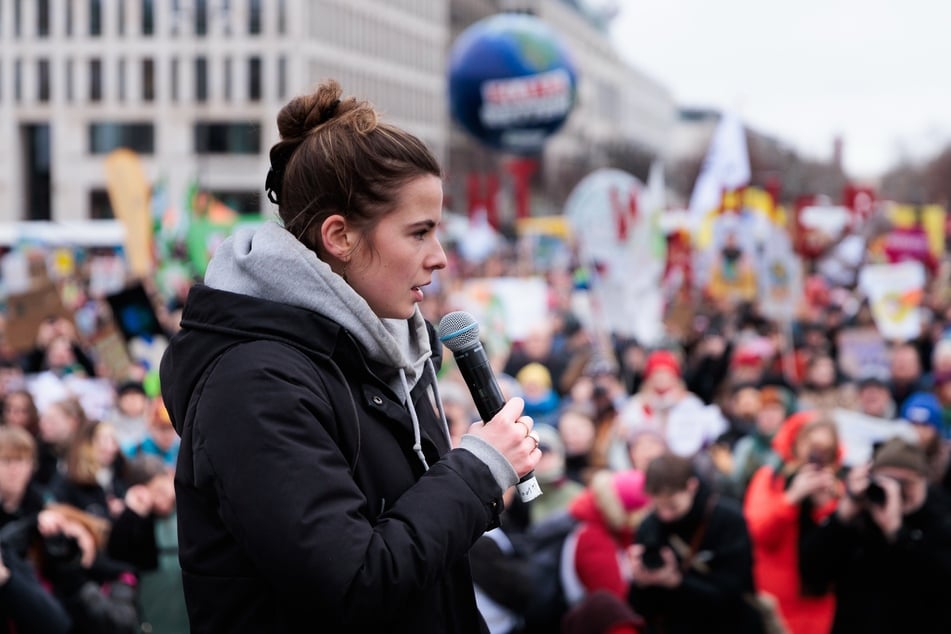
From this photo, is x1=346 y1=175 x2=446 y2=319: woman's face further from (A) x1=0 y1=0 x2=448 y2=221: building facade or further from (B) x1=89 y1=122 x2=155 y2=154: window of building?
(B) x1=89 y1=122 x2=155 y2=154: window of building

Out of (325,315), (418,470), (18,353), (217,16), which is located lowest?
(18,353)

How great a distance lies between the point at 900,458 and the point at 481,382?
10.7 feet

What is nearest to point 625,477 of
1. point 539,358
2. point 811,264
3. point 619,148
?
point 539,358

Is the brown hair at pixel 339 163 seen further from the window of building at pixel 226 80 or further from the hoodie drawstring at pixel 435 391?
the window of building at pixel 226 80

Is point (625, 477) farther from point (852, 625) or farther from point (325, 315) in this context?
point (325, 315)

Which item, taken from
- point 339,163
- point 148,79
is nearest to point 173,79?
point 148,79

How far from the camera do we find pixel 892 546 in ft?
16.8

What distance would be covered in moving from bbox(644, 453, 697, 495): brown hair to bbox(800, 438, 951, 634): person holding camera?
2.14 feet

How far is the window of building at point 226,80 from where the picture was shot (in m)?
68.7

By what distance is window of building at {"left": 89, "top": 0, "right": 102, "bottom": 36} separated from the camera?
228 ft

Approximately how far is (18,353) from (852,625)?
9.14m

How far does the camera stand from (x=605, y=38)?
122m

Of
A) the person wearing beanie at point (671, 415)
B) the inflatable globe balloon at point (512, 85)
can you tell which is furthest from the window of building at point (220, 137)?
the person wearing beanie at point (671, 415)

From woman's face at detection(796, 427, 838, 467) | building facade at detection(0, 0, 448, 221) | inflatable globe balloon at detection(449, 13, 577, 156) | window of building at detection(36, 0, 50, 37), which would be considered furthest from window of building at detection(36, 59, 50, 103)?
woman's face at detection(796, 427, 838, 467)
